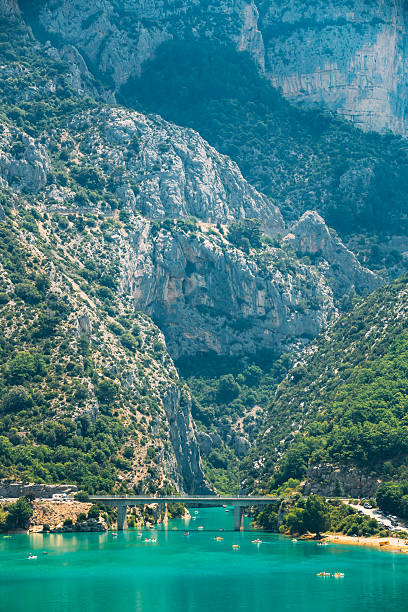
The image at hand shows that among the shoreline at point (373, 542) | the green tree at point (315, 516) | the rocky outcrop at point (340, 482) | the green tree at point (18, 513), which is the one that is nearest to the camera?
the shoreline at point (373, 542)

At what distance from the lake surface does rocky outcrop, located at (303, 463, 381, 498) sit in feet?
47.8

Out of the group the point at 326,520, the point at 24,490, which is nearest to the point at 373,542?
the point at 326,520

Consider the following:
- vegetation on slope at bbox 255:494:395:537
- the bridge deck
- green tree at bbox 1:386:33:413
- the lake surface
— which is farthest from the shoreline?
green tree at bbox 1:386:33:413

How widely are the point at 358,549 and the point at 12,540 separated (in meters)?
48.3

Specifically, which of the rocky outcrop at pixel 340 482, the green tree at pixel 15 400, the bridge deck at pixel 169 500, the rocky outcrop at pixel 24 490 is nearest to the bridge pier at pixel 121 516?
the bridge deck at pixel 169 500

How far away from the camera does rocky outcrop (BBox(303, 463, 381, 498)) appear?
547ft

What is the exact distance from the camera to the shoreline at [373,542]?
140750 mm

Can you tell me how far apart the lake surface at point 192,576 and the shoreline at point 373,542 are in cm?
258

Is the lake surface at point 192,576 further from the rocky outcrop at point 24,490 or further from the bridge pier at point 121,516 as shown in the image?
the bridge pier at point 121,516

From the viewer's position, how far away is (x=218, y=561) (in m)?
137

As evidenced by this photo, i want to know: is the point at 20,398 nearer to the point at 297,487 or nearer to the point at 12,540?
the point at 12,540

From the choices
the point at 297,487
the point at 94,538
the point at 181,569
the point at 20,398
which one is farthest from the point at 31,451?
the point at 181,569

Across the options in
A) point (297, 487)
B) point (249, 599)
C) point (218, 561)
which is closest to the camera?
point (249, 599)

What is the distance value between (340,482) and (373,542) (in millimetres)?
23824
